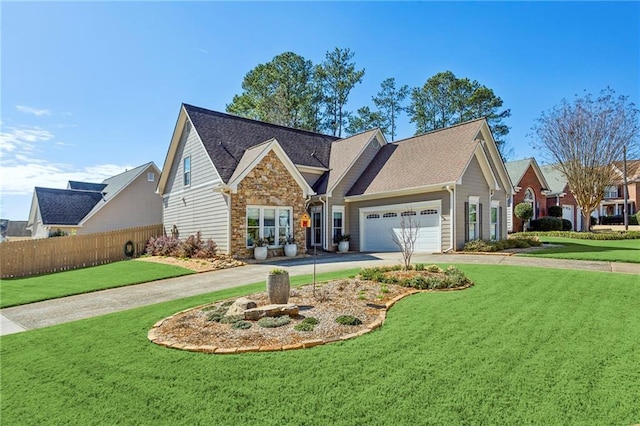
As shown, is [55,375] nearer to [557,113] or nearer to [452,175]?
[452,175]

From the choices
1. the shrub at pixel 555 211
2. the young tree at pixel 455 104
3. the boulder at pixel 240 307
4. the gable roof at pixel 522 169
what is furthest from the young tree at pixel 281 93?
the boulder at pixel 240 307

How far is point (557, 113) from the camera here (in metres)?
25.3

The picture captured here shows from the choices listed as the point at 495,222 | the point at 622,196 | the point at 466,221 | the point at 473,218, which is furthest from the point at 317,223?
the point at 622,196

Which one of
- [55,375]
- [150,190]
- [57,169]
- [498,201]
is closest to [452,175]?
[498,201]

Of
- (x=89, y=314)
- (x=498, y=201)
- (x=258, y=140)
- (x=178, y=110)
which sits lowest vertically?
(x=89, y=314)

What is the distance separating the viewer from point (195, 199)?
18141 mm

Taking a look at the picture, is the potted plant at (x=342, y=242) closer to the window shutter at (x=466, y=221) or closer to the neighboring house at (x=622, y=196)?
the window shutter at (x=466, y=221)

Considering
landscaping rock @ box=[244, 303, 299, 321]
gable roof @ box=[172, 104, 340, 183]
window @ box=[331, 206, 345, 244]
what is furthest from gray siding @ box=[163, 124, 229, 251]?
landscaping rock @ box=[244, 303, 299, 321]

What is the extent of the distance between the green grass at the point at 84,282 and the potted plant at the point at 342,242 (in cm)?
877

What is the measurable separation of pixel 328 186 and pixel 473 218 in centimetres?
781

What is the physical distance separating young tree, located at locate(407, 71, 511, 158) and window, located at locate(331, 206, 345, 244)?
74.8 feet

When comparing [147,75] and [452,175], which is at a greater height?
[147,75]

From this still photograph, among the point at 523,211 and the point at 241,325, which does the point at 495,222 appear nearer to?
the point at 523,211

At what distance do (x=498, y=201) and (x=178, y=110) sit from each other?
738 inches
